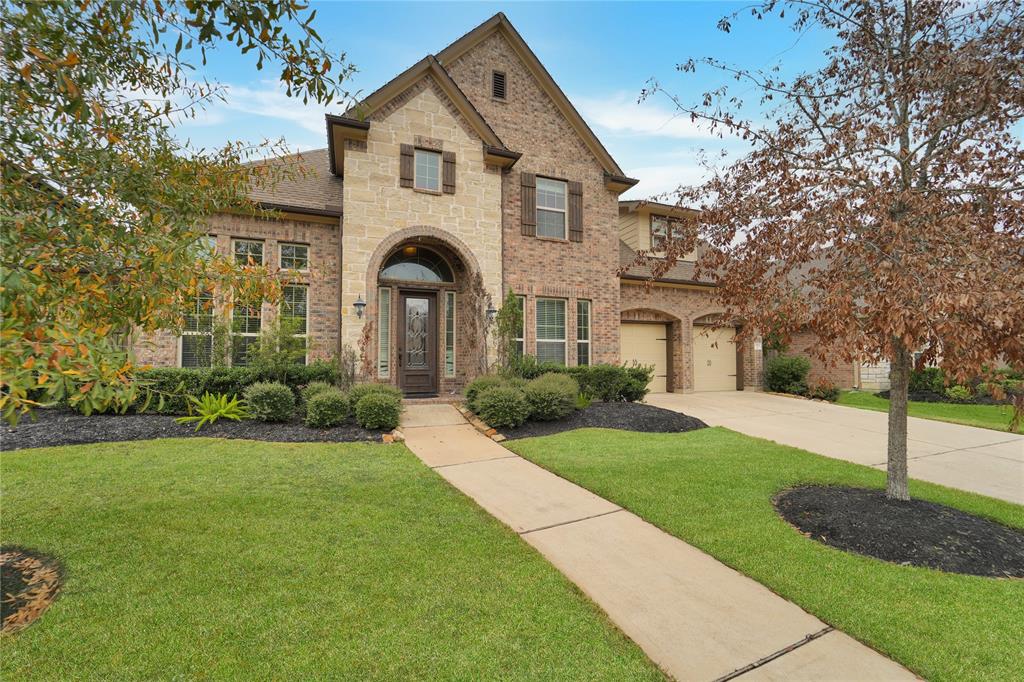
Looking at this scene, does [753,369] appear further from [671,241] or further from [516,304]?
[671,241]

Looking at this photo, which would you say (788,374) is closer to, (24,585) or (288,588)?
(288,588)

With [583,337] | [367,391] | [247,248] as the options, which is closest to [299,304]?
[247,248]

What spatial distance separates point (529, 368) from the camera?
11.2m

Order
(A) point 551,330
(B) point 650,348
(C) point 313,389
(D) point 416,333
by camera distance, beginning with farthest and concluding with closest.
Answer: (B) point 650,348 → (A) point 551,330 → (D) point 416,333 → (C) point 313,389

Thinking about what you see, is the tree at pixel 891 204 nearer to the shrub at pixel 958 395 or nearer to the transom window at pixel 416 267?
the transom window at pixel 416 267

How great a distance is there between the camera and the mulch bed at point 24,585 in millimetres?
2729

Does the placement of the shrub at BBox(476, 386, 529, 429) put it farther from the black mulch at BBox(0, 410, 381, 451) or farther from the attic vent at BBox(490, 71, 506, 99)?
the attic vent at BBox(490, 71, 506, 99)

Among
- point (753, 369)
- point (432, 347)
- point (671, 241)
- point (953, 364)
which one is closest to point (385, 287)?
point (432, 347)

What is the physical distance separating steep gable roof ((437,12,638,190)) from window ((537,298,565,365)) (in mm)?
4150

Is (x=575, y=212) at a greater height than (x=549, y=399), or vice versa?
(x=575, y=212)

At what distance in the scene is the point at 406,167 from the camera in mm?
11062

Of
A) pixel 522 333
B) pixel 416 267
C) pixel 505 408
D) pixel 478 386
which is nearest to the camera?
pixel 505 408

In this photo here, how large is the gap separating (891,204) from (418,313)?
9785 millimetres

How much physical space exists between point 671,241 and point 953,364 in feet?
9.28
